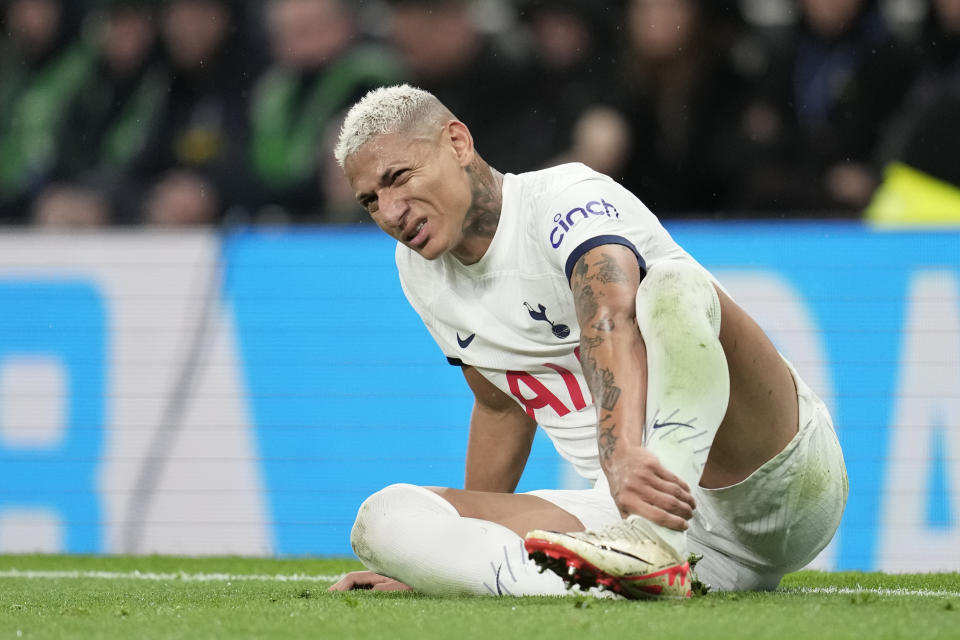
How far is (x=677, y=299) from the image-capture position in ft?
8.29

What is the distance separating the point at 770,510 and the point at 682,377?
54cm

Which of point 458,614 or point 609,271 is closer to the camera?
point 458,614

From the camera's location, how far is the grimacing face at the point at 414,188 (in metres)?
3.02

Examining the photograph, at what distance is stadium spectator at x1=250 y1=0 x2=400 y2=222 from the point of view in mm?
6699

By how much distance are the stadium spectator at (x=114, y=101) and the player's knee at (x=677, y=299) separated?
4777mm

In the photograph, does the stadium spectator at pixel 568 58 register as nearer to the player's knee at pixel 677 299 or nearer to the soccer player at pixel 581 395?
the soccer player at pixel 581 395

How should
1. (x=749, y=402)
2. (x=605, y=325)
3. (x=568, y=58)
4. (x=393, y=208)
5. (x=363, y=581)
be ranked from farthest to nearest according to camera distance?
(x=568, y=58) → (x=363, y=581) → (x=393, y=208) → (x=749, y=402) → (x=605, y=325)

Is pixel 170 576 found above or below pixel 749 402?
below

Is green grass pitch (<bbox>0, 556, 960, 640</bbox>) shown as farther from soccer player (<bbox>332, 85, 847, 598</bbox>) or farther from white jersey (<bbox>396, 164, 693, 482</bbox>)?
white jersey (<bbox>396, 164, 693, 482</bbox>)

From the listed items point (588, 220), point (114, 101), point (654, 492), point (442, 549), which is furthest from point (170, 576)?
point (114, 101)

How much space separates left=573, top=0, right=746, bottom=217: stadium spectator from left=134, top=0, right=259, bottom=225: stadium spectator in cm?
177

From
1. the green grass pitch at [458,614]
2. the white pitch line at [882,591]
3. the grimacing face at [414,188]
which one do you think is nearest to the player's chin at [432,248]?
the grimacing face at [414,188]

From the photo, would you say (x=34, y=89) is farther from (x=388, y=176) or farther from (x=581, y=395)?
(x=581, y=395)

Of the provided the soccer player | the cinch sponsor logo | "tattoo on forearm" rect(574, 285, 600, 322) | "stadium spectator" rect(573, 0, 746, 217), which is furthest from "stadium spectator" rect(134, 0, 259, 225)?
"tattoo on forearm" rect(574, 285, 600, 322)
